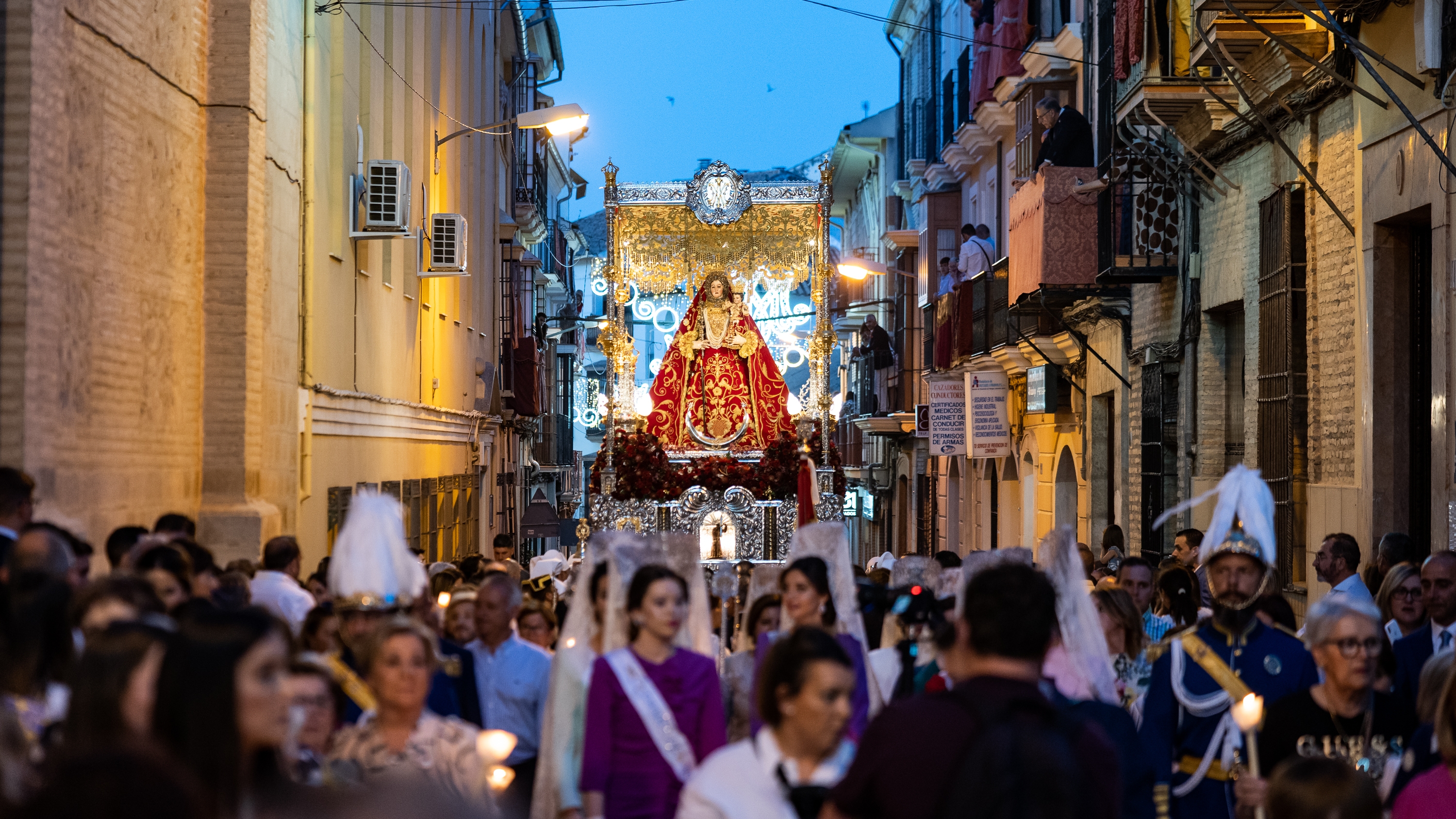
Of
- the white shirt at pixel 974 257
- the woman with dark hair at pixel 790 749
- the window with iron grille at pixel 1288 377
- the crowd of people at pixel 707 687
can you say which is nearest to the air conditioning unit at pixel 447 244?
the white shirt at pixel 974 257

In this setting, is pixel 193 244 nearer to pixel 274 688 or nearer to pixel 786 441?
pixel 274 688

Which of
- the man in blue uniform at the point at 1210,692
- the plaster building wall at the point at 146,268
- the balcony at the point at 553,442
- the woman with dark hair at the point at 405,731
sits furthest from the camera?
the balcony at the point at 553,442

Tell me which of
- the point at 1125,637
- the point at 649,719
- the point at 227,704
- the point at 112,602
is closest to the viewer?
the point at 227,704

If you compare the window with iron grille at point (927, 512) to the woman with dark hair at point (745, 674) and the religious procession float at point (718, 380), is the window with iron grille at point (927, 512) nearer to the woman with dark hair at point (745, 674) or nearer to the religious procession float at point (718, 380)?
the religious procession float at point (718, 380)

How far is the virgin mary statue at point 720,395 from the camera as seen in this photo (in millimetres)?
24641

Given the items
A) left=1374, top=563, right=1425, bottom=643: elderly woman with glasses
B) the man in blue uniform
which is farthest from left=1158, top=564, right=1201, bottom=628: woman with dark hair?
the man in blue uniform

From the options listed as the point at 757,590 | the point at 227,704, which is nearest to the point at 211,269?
the point at 757,590

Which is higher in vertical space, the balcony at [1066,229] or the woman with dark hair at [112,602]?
the balcony at [1066,229]

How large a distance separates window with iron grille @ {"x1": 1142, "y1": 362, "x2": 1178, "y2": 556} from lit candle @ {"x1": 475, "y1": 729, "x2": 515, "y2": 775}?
→ 14.0 m

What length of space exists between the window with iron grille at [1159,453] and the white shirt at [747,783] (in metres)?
14.5

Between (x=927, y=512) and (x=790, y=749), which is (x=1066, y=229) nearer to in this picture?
(x=790, y=749)

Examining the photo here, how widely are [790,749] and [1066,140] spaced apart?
55.0ft

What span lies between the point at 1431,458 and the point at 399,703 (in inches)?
358

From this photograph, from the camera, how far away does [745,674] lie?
7.64 m
